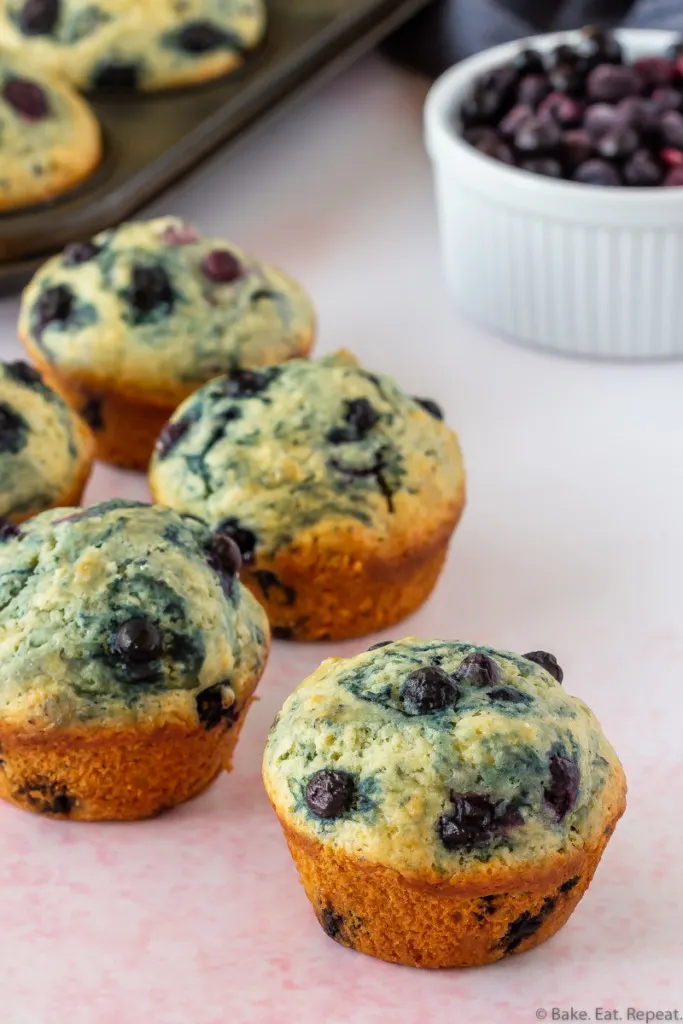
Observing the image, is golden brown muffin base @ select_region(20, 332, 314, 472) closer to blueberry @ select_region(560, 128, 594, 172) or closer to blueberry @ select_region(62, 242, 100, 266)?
blueberry @ select_region(62, 242, 100, 266)

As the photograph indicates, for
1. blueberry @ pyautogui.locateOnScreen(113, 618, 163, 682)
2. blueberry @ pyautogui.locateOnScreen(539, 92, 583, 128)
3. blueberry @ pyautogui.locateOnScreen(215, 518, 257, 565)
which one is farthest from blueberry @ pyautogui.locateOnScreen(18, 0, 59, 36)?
blueberry @ pyautogui.locateOnScreen(113, 618, 163, 682)

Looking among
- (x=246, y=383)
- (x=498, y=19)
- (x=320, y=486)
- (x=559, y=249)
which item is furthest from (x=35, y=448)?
(x=498, y=19)

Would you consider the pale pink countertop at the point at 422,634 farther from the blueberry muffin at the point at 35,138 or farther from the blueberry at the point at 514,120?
the blueberry at the point at 514,120

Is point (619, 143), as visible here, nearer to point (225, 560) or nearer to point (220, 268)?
point (220, 268)

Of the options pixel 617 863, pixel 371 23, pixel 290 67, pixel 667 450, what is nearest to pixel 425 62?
pixel 371 23

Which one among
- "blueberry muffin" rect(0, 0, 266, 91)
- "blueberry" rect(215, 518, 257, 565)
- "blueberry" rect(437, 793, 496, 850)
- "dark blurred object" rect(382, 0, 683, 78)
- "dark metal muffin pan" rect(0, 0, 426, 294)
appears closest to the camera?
"blueberry" rect(437, 793, 496, 850)

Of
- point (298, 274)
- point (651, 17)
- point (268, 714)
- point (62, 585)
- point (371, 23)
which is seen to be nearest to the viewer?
point (62, 585)

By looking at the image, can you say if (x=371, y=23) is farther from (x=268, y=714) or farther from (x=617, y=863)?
(x=617, y=863)
